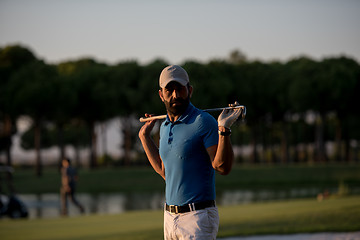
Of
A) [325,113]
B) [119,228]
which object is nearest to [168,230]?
[119,228]

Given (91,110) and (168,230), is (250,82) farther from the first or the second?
(168,230)

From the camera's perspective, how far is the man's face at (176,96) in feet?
13.5

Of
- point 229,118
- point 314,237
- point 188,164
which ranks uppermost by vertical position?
point 229,118

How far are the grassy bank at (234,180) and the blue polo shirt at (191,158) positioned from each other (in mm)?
35040

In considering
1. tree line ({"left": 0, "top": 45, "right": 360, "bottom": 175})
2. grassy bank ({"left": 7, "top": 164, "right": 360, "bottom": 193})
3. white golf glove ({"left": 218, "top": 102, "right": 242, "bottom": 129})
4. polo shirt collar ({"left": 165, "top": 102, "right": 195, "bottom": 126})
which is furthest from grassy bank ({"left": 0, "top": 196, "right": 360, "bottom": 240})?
tree line ({"left": 0, "top": 45, "right": 360, "bottom": 175})

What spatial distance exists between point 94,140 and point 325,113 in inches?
935

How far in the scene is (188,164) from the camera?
4074 mm

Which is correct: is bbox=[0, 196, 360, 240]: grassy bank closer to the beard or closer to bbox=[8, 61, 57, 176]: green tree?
the beard

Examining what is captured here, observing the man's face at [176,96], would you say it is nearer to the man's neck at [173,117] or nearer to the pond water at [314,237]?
the man's neck at [173,117]

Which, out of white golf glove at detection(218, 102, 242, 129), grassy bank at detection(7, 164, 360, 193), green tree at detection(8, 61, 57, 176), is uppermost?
green tree at detection(8, 61, 57, 176)

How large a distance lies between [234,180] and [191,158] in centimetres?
3889

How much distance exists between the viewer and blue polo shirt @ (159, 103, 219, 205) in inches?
158

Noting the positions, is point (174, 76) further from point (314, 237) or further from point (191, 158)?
point (314, 237)

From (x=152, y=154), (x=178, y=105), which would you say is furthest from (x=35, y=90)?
(x=178, y=105)
